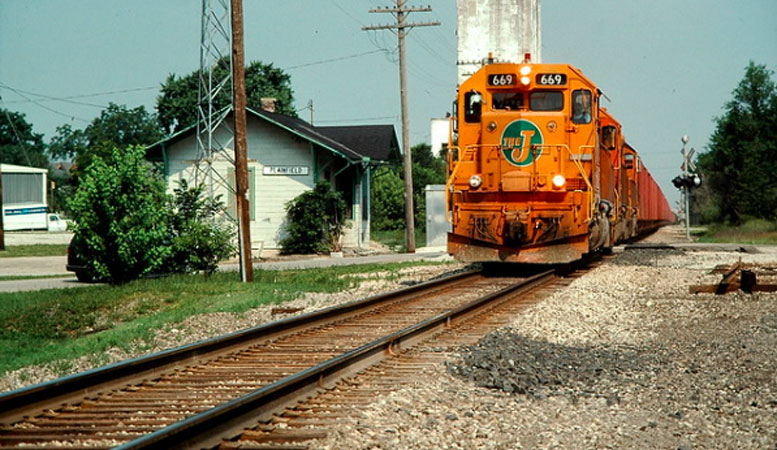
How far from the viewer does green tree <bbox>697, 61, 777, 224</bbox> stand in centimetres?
4456

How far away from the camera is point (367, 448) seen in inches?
183

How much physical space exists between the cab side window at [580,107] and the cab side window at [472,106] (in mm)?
1698

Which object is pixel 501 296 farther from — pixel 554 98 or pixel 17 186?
pixel 17 186

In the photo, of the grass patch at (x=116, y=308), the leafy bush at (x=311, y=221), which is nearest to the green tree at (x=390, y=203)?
the leafy bush at (x=311, y=221)

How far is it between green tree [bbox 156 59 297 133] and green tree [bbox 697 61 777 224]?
30829mm

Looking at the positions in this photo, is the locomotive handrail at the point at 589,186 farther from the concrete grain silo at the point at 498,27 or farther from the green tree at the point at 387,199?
the green tree at the point at 387,199

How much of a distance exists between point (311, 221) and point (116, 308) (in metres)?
16.4

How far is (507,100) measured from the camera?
51.4 ft

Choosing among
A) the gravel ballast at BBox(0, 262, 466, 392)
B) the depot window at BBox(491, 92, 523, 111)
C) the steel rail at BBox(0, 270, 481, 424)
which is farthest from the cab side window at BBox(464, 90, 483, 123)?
the steel rail at BBox(0, 270, 481, 424)

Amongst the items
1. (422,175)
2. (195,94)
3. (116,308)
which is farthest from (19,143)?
(116,308)

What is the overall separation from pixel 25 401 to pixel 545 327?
580 centimetres

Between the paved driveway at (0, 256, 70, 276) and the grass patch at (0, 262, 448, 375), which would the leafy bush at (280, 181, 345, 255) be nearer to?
the paved driveway at (0, 256, 70, 276)

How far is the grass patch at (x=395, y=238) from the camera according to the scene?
117ft

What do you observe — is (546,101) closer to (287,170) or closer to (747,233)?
(287,170)
